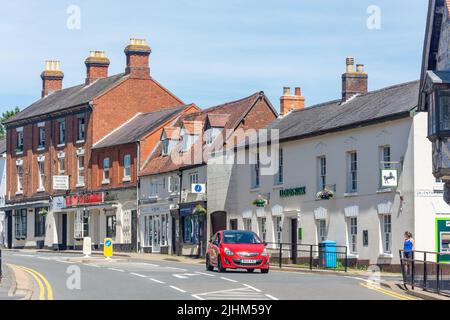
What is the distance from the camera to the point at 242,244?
1528 inches

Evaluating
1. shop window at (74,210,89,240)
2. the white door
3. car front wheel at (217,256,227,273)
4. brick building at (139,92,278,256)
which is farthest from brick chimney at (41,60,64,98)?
car front wheel at (217,256,227,273)

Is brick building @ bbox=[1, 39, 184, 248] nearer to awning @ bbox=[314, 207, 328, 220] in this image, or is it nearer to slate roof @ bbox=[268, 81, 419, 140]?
slate roof @ bbox=[268, 81, 419, 140]

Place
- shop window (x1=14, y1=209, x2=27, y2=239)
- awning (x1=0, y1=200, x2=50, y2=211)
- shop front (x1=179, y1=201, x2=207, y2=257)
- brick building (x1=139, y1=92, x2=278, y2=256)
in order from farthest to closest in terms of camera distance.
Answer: shop window (x1=14, y1=209, x2=27, y2=239) < awning (x1=0, y1=200, x2=50, y2=211) < brick building (x1=139, y1=92, x2=278, y2=256) < shop front (x1=179, y1=201, x2=207, y2=257)

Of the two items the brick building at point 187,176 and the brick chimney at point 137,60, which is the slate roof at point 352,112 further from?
the brick chimney at point 137,60

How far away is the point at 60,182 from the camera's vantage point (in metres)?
76.2

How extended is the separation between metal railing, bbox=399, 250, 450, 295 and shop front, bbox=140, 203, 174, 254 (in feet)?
117

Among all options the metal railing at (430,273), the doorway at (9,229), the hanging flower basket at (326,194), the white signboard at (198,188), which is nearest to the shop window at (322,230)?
the hanging flower basket at (326,194)

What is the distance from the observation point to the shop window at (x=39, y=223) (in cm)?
8044

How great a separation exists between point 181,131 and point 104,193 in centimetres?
973

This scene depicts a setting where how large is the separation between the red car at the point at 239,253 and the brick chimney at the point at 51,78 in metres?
50.8

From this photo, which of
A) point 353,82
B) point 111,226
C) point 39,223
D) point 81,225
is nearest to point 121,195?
point 111,226

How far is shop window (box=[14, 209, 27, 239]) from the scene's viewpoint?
83.5 meters

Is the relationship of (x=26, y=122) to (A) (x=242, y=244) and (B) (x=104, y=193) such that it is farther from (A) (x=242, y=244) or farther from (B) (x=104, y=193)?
(A) (x=242, y=244)
